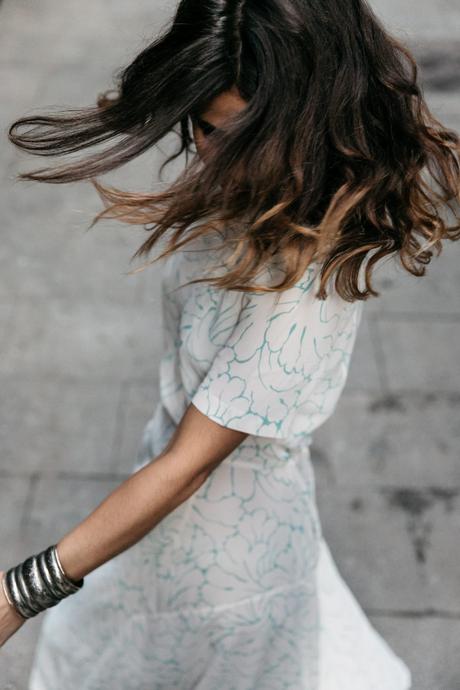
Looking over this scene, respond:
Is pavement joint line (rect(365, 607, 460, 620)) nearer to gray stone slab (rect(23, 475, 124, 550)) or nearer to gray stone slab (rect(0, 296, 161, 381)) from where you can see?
gray stone slab (rect(23, 475, 124, 550))

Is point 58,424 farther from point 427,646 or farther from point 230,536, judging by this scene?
point 230,536

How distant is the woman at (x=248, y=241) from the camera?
1220mm

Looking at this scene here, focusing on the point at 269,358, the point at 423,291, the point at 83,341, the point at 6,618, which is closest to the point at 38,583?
the point at 6,618

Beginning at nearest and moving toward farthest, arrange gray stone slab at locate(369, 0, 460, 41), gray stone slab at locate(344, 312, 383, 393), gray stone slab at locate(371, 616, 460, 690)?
gray stone slab at locate(371, 616, 460, 690), gray stone slab at locate(344, 312, 383, 393), gray stone slab at locate(369, 0, 460, 41)

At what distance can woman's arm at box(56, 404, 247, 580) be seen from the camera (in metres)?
1.37

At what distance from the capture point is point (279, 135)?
121cm

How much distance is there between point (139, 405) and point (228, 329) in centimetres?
205

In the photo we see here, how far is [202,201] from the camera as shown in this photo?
1248 millimetres

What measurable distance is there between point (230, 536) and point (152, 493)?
0.40 m

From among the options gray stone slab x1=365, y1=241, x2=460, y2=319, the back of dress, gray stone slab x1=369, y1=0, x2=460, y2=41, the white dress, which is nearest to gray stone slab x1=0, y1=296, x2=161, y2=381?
gray stone slab x1=365, y1=241, x2=460, y2=319

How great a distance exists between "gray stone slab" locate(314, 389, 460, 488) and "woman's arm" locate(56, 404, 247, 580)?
1.81 m

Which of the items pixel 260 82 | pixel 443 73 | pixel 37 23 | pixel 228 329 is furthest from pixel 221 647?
pixel 37 23

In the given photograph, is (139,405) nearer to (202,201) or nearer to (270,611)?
(270,611)

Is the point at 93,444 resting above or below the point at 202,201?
below
